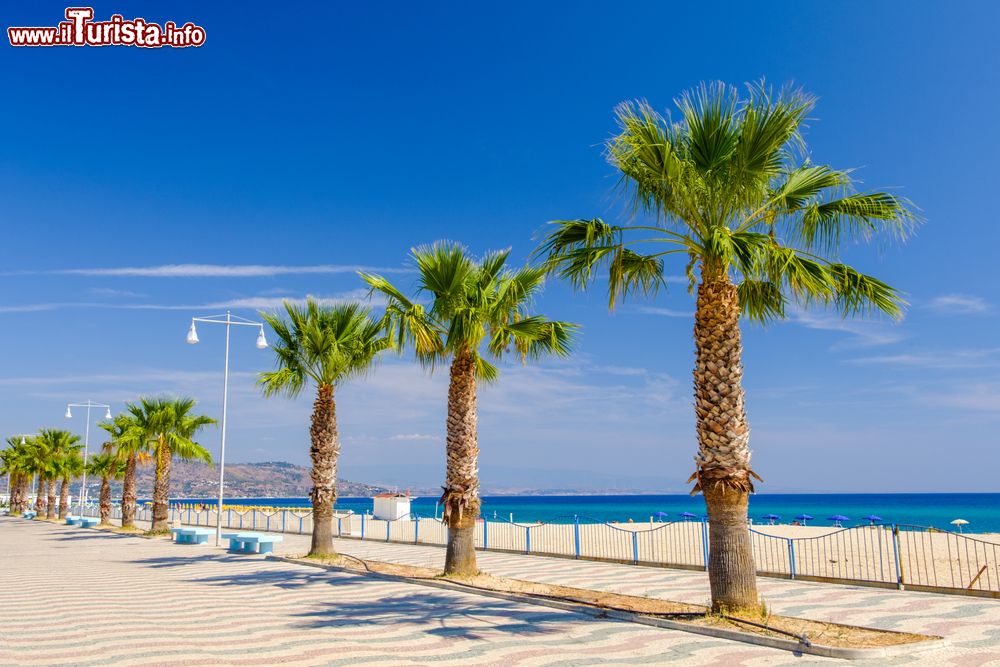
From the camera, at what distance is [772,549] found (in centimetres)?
2694

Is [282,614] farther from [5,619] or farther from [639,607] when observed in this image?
[639,607]

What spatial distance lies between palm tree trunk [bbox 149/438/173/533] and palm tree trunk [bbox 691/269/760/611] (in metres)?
29.8

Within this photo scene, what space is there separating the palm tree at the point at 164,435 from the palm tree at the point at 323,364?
16240 millimetres

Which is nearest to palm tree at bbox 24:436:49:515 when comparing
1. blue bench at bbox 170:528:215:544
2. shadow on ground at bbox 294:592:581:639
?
blue bench at bbox 170:528:215:544

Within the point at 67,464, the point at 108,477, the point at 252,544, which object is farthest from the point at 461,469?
the point at 67,464

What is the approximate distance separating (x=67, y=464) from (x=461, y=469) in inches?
1999

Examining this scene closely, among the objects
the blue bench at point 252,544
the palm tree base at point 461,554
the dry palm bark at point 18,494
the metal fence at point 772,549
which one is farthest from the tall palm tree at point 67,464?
the palm tree base at point 461,554

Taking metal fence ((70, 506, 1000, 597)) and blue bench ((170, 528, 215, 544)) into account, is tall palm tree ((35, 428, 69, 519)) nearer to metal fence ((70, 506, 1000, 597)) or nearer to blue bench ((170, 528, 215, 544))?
metal fence ((70, 506, 1000, 597))

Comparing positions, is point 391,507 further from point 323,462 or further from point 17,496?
point 17,496

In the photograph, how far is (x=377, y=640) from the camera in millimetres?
9469

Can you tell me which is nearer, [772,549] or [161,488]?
[772,549]

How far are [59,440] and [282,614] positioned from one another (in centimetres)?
5563

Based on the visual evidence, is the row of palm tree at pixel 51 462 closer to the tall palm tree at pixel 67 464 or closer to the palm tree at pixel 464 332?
the tall palm tree at pixel 67 464

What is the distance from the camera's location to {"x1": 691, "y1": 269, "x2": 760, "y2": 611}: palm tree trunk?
1018cm
